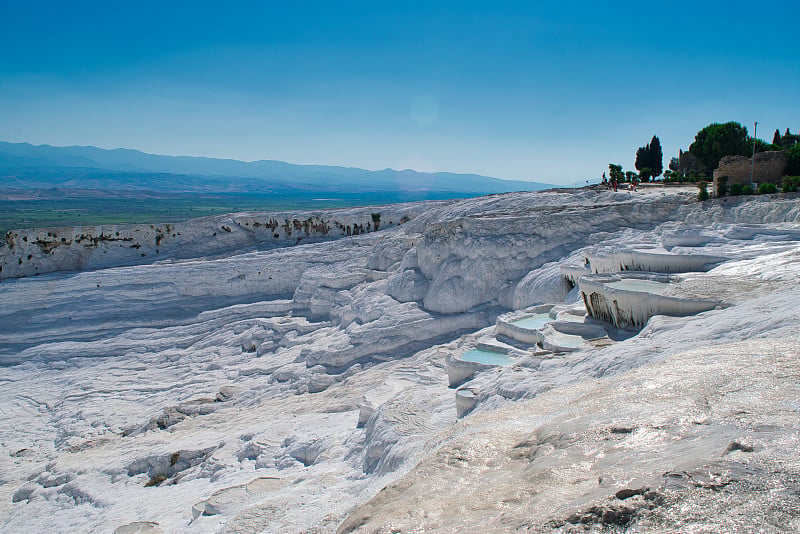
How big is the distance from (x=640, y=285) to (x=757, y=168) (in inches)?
488

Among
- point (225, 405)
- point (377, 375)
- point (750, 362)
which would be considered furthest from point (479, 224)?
point (750, 362)

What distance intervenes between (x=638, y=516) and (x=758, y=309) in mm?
5121

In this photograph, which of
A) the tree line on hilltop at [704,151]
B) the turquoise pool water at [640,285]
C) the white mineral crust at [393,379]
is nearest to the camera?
the white mineral crust at [393,379]

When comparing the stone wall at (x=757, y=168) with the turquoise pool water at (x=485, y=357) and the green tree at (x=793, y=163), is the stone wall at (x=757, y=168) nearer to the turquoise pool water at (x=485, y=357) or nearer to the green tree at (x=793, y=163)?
the green tree at (x=793, y=163)

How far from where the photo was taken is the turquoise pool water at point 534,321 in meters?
11.0

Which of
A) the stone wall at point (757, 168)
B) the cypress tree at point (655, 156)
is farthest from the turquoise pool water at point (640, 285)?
the cypress tree at point (655, 156)

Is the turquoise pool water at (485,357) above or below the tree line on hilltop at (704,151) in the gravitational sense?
below

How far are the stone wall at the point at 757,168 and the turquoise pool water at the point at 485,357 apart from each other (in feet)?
40.9

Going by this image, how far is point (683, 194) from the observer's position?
18281 mm

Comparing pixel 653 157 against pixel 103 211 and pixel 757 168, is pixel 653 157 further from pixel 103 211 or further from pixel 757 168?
pixel 103 211

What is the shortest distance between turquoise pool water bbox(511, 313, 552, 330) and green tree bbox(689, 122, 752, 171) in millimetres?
22622

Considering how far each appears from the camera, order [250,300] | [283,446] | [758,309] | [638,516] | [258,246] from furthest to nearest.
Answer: [258,246]
[250,300]
[283,446]
[758,309]
[638,516]

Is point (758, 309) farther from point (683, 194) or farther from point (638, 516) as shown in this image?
point (683, 194)

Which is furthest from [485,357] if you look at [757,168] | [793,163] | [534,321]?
[793,163]
